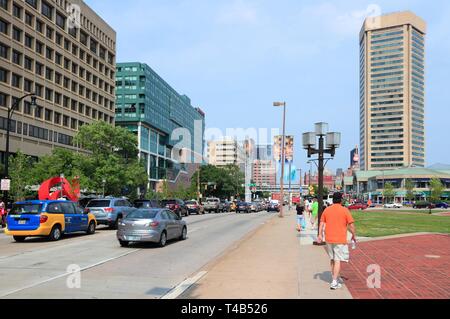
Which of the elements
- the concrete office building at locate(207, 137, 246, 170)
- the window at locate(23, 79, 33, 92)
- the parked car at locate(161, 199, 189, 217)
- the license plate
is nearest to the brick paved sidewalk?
the license plate

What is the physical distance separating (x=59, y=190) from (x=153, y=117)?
6652cm

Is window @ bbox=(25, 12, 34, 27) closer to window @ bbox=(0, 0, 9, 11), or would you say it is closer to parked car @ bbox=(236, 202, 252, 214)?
window @ bbox=(0, 0, 9, 11)

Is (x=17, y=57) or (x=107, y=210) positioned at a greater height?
(x=17, y=57)

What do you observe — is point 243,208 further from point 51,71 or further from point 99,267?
point 99,267

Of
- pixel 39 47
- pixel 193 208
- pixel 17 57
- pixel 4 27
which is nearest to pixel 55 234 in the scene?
pixel 193 208

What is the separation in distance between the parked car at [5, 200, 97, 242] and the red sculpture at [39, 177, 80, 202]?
15.2 meters

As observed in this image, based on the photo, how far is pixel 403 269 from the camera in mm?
11328

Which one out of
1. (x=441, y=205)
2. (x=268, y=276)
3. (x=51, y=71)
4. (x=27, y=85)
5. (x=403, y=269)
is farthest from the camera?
(x=441, y=205)

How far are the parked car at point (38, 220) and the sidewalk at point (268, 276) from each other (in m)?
7.86

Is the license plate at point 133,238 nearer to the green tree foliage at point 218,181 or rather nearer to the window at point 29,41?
the window at point 29,41

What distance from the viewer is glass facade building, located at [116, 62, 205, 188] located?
99.1m
